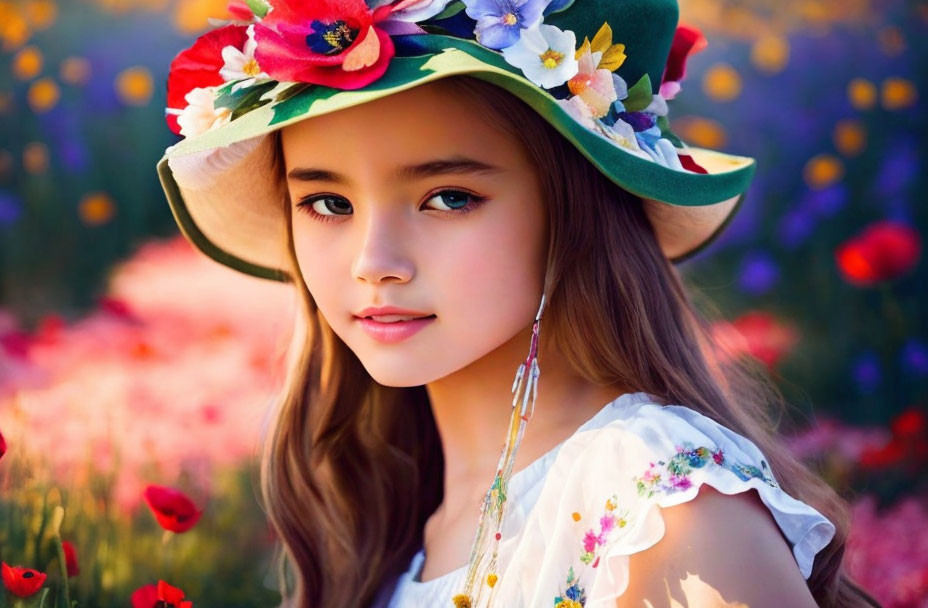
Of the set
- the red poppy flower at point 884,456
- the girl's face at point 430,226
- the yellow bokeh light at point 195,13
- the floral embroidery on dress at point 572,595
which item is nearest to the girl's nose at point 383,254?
the girl's face at point 430,226

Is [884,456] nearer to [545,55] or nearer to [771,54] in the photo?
[771,54]

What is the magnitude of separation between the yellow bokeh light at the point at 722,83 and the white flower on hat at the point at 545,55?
284cm

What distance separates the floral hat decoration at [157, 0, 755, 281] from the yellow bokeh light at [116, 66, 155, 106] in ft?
7.98

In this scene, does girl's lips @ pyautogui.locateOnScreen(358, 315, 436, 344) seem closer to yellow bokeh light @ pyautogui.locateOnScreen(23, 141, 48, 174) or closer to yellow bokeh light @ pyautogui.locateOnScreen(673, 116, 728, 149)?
yellow bokeh light @ pyautogui.locateOnScreen(673, 116, 728, 149)

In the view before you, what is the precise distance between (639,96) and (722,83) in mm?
2689

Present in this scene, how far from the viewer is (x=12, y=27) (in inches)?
173

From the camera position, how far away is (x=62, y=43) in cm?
463

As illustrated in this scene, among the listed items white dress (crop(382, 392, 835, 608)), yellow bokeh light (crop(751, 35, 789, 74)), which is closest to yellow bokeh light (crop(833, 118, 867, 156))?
yellow bokeh light (crop(751, 35, 789, 74))

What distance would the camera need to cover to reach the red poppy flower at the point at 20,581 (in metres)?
1.70

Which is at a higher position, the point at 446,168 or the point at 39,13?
the point at 39,13

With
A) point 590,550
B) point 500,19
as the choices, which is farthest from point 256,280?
point 590,550

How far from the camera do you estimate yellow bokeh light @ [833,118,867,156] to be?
4258mm

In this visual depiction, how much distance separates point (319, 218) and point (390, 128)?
244 mm

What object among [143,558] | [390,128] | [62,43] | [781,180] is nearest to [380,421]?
[143,558]
